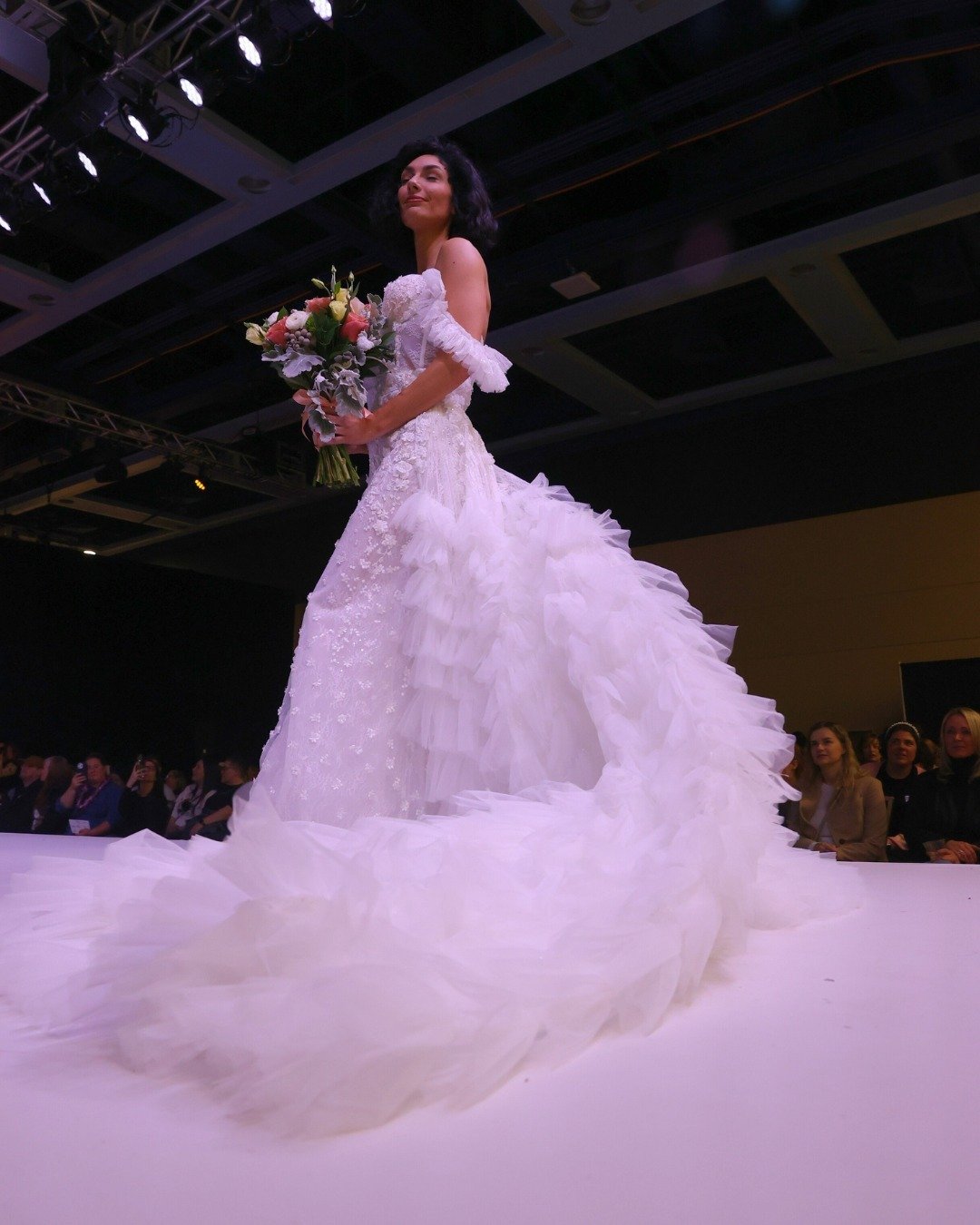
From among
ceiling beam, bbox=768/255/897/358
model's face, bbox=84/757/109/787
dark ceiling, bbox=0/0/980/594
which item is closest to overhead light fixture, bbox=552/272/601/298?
dark ceiling, bbox=0/0/980/594

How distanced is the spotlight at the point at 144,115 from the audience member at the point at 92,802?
3523mm

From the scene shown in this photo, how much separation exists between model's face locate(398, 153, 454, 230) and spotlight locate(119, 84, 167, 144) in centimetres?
275

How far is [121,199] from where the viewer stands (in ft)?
17.5

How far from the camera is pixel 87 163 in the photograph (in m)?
4.24

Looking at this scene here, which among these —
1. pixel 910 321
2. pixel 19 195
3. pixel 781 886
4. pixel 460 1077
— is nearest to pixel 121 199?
pixel 19 195

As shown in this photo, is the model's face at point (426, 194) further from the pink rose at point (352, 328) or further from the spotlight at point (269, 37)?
the spotlight at point (269, 37)

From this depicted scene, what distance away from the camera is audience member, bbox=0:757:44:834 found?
6.85 meters

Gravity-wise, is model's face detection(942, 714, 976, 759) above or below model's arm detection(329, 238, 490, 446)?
below

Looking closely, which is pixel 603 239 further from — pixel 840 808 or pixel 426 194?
pixel 426 194

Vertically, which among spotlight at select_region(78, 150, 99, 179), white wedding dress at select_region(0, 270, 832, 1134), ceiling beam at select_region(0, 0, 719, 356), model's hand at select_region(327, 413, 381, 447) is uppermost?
ceiling beam at select_region(0, 0, 719, 356)

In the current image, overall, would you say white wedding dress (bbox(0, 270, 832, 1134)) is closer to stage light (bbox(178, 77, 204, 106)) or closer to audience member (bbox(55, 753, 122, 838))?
stage light (bbox(178, 77, 204, 106))

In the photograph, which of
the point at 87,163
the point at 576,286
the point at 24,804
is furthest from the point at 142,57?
the point at 24,804

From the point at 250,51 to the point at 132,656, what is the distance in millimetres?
8021

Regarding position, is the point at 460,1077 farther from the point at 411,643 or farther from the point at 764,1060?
the point at 411,643
